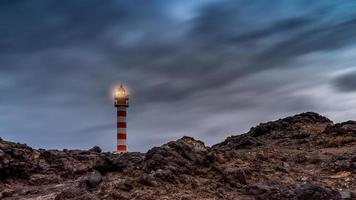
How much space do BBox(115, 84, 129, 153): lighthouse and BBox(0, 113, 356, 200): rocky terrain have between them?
1943 centimetres

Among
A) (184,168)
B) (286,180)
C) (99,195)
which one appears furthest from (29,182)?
(286,180)

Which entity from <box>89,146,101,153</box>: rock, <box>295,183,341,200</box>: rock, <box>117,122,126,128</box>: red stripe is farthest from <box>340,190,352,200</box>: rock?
<box>117,122,126,128</box>: red stripe

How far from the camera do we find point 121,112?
43.4 metres

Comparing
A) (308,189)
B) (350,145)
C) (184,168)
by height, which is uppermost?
(350,145)

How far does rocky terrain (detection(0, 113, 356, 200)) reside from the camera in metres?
14.2

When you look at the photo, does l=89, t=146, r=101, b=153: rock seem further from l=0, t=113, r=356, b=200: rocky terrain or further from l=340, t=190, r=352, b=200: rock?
l=340, t=190, r=352, b=200: rock

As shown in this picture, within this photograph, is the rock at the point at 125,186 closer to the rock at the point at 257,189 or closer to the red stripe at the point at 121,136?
the rock at the point at 257,189

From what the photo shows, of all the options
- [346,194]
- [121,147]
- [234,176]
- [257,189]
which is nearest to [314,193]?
[346,194]

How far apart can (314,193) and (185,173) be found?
153 inches

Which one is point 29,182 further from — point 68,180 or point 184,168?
point 184,168

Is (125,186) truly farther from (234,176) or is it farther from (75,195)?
(234,176)

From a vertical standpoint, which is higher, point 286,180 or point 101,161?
point 101,161

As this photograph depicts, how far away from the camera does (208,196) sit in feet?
46.9

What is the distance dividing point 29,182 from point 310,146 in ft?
35.8
